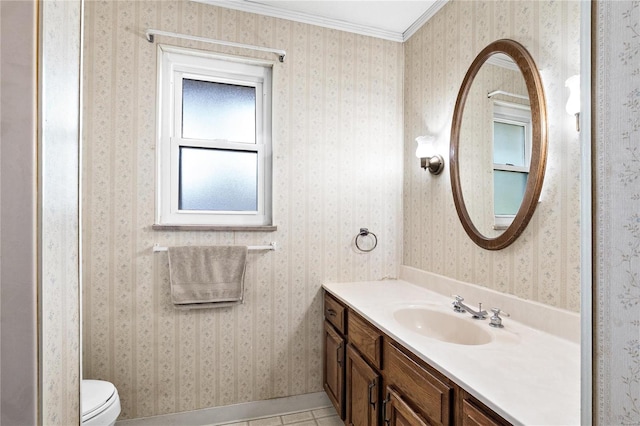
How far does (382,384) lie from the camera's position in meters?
1.43

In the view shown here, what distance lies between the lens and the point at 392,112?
237 centimetres

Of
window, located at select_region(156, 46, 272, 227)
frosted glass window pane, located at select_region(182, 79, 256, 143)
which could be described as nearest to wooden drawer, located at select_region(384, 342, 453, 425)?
window, located at select_region(156, 46, 272, 227)

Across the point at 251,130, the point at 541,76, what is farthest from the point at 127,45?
the point at 541,76

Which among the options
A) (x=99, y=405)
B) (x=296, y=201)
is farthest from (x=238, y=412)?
(x=296, y=201)

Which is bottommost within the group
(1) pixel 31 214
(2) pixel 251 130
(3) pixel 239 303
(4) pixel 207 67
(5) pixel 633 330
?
(3) pixel 239 303

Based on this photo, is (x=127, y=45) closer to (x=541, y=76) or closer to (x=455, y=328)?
(x=541, y=76)

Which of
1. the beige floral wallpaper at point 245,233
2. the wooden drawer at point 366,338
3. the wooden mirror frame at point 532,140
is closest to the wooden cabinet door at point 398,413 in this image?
the wooden drawer at point 366,338

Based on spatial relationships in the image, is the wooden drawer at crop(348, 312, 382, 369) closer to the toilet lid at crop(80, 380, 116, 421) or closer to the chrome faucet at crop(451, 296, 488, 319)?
the chrome faucet at crop(451, 296, 488, 319)

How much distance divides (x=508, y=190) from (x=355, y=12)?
1.49 metres

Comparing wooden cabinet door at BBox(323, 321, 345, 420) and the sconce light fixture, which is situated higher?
the sconce light fixture

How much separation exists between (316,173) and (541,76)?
1.30 m

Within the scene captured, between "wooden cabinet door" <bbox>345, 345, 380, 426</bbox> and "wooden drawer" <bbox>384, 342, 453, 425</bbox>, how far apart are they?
0.14m

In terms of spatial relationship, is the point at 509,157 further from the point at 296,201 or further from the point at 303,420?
the point at 303,420

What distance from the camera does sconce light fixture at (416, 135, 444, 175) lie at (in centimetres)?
198
